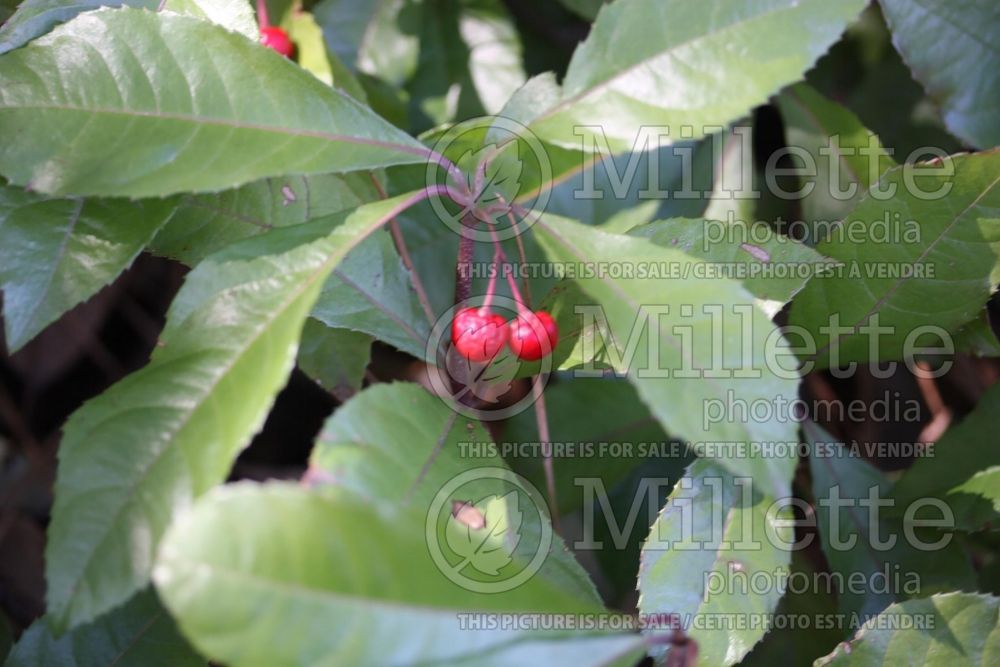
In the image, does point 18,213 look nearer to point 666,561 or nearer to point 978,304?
point 666,561

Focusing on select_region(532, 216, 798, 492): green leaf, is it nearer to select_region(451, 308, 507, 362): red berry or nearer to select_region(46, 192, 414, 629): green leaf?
select_region(451, 308, 507, 362): red berry

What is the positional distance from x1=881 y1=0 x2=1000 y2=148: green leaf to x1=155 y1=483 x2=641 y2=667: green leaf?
104 centimetres

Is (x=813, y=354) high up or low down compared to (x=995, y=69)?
down

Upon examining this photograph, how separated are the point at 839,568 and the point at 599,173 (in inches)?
27.9

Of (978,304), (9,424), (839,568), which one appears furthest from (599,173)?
(9,424)

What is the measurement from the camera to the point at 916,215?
106cm

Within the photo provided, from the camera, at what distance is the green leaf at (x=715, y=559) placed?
940 millimetres

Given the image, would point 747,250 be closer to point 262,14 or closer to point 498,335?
point 498,335

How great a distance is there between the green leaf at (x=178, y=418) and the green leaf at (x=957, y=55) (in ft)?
3.06

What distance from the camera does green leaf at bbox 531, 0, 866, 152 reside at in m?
0.81

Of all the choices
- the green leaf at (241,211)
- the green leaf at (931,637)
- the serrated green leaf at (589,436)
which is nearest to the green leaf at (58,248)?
the green leaf at (241,211)

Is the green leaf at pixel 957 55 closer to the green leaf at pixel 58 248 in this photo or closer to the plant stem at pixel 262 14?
the plant stem at pixel 262 14

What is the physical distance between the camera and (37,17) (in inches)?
35.6

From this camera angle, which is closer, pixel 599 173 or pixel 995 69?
pixel 995 69
